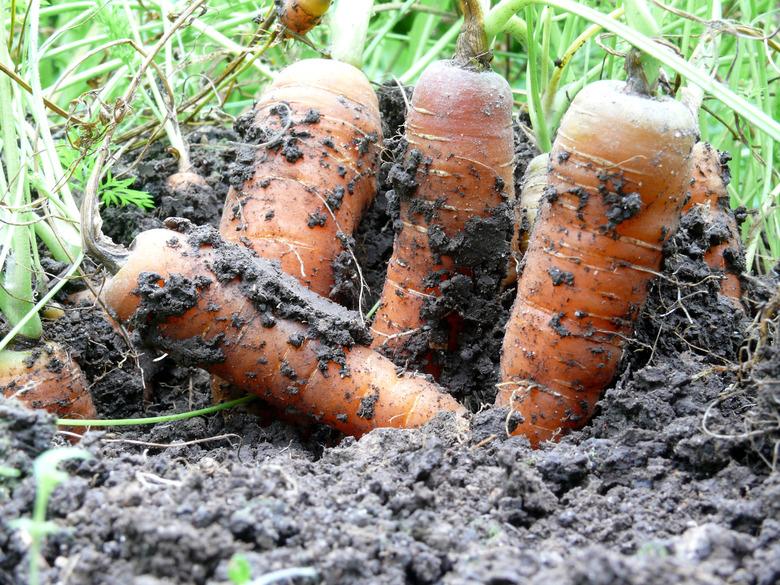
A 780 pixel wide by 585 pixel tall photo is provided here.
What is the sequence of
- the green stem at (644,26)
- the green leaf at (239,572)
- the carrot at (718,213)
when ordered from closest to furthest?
1. the green leaf at (239,572)
2. the green stem at (644,26)
3. the carrot at (718,213)

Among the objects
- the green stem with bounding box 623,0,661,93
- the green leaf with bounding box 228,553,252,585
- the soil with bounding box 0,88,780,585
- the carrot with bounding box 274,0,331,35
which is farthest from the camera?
the carrot with bounding box 274,0,331,35

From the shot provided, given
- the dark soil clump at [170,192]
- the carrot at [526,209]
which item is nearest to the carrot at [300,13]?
the dark soil clump at [170,192]

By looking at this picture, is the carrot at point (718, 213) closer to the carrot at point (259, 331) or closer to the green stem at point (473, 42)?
the green stem at point (473, 42)

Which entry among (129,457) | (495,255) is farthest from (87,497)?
(495,255)

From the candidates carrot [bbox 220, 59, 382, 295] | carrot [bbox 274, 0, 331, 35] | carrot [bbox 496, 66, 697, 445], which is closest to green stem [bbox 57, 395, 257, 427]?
carrot [bbox 220, 59, 382, 295]

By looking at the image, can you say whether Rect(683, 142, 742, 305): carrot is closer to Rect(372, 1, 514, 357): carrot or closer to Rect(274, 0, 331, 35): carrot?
Rect(372, 1, 514, 357): carrot
